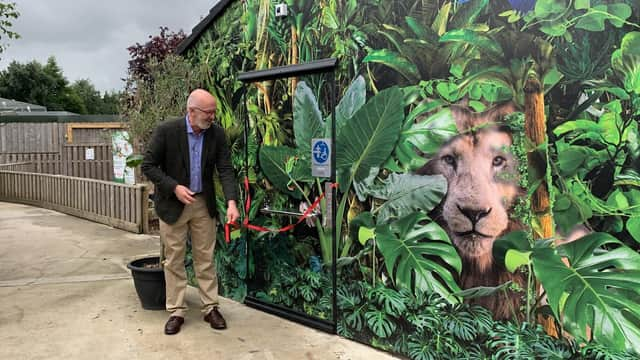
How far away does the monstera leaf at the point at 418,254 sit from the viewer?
12.8 ft

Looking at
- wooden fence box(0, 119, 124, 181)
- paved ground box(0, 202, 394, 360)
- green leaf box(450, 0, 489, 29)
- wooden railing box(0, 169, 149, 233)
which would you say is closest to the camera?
green leaf box(450, 0, 489, 29)

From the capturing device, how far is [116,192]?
1062 centimetres

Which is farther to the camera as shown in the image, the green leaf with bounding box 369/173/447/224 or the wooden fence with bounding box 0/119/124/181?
the wooden fence with bounding box 0/119/124/181

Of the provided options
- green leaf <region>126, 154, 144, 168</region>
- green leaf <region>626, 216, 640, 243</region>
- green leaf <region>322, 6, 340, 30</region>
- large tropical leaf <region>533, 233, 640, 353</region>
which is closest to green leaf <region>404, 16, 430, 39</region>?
green leaf <region>322, 6, 340, 30</region>

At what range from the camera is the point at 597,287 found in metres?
3.18

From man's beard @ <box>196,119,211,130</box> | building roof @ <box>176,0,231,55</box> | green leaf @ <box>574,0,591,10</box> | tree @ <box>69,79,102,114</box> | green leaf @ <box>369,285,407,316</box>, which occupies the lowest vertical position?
green leaf @ <box>369,285,407,316</box>

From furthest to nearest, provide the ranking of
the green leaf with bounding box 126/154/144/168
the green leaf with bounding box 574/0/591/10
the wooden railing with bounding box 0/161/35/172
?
the wooden railing with bounding box 0/161/35/172
the green leaf with bounding box 126/154/144/168
the green leaf with bounding box 574/0/591/10

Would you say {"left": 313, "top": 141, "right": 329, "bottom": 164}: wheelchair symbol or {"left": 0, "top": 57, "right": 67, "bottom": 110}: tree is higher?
{"left": 0, "top": 57, "right": 67, "bottom": 110}: tree

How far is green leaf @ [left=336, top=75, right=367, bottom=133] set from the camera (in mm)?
4332

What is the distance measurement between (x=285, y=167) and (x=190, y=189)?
0.81 m

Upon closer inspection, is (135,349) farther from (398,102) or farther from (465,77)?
(465,77)

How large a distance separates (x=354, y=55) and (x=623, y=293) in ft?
7.81

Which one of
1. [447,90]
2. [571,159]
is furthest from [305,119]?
[571,159]

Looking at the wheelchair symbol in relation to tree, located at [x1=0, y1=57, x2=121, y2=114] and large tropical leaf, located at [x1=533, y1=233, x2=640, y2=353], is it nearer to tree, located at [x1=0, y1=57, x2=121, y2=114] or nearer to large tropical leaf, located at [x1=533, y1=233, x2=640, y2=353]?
large tropical leaf, located at [x1=533, y1=233, x2=640, y2=353]
